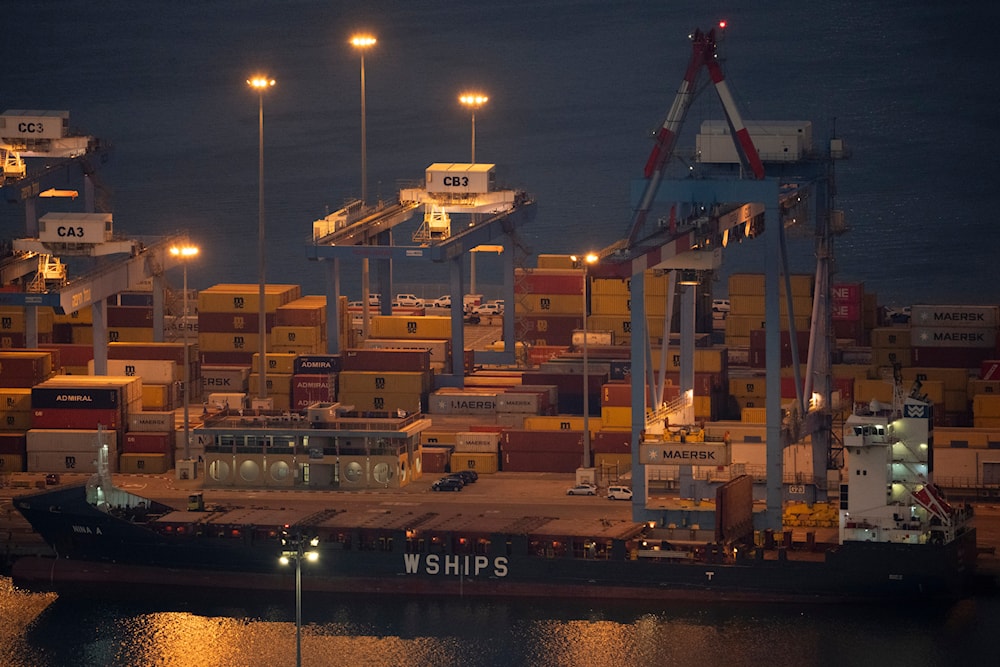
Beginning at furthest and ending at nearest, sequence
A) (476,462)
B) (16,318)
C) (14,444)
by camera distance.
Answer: (16,318) → (14,444) → (476,462)

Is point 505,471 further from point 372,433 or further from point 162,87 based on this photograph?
point 162,87

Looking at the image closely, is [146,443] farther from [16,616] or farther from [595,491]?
[595,491]

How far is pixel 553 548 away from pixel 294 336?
22.4 m

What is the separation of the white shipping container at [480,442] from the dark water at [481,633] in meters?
10.6

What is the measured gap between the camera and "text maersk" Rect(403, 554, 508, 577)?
5856 cm

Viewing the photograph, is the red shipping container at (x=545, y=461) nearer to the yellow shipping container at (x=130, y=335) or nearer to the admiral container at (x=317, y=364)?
the admiral container at (x=317, y=364)

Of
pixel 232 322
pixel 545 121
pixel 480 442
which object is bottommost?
pixel 480 442

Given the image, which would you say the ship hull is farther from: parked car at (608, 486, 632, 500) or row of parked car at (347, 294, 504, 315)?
row of parked car at (347, 294, 504, 315)

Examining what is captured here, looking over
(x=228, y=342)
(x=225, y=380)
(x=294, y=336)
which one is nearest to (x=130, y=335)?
(x=228, y=342)

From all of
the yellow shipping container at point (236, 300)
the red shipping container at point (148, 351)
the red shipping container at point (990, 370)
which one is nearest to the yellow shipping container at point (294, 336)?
the yellow shipping container at point (236, 300)

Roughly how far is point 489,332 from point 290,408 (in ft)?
71.0

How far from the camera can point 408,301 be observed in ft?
344

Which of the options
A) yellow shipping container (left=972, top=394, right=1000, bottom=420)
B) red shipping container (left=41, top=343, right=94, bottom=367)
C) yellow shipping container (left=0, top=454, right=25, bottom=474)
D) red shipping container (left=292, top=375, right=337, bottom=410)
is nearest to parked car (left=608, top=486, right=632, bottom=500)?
yellow shipping container (left=972, top=394, right=1000, bottom=420)

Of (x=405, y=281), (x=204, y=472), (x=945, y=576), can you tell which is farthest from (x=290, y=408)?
(x=405, y=281)
